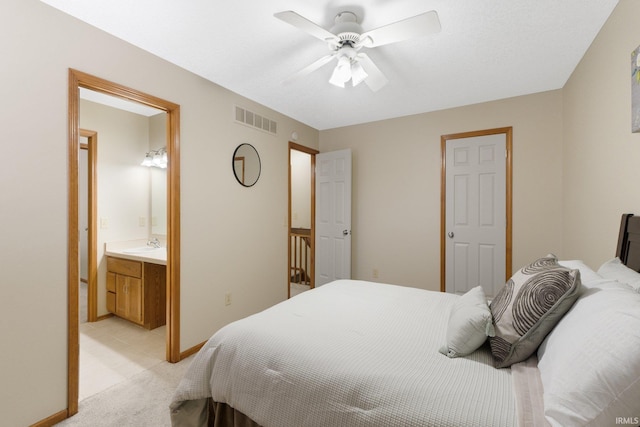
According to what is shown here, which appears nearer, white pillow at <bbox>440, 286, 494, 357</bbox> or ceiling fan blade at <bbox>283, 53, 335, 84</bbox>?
white pillow at <bbox>440, 286, 494, 357</bbox>

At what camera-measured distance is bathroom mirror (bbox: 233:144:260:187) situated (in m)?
3.09

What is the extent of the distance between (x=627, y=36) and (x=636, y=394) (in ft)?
6.24

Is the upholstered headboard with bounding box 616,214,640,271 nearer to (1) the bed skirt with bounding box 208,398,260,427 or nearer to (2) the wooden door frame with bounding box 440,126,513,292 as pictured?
(2) the wooden door frame with bounding box 440,126,513,292

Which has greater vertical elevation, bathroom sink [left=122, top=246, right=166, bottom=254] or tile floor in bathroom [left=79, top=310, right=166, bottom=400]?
bathroom sink [left=122, top=246, right=166, bottom=254]

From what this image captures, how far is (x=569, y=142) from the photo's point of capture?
9.07 ft

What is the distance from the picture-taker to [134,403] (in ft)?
6.42

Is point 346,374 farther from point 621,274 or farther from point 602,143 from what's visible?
point 602,143

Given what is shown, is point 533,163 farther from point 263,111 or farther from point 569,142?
point 263,111

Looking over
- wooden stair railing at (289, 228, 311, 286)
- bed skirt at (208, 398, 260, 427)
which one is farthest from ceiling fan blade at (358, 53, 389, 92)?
wooden stair railing at (289, 228, 311, 286)

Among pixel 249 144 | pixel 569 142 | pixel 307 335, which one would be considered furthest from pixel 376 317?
pixel 569 142

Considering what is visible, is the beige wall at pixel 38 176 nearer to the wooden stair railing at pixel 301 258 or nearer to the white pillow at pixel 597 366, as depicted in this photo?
the white pillow at pixel 597 366

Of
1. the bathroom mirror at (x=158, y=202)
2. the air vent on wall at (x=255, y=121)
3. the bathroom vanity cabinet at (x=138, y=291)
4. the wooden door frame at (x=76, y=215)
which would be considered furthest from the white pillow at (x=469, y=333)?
the bathroom mirror at (x=158, y=202)

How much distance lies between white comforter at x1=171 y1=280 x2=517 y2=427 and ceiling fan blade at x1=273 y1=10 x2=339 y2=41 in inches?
63.8

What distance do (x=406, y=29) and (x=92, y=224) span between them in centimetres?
363
